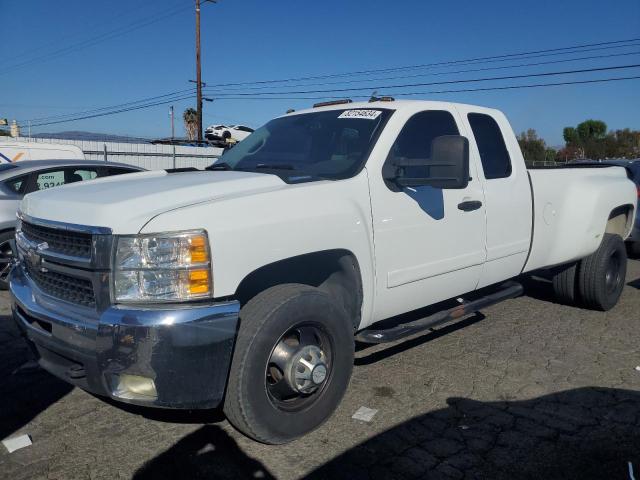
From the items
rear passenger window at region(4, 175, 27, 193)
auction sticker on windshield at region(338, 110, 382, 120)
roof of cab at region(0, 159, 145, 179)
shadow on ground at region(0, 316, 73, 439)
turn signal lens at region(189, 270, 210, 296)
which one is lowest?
shadow on ground at region(0, 316, 73, 439)

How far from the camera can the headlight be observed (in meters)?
2.58

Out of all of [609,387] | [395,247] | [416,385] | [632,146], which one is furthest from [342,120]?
[632,146]

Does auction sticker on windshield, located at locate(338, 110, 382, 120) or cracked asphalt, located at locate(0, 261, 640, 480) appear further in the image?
auction sticker on windshield, located at locate(338, 110, 382, 120)

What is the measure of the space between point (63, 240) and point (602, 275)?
4994 mm

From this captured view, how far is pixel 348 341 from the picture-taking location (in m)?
3.27

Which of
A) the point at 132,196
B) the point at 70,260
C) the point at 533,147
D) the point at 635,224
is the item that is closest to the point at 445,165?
the point at 132,196

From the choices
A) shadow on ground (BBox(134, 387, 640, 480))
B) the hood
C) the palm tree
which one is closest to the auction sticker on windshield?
the hood

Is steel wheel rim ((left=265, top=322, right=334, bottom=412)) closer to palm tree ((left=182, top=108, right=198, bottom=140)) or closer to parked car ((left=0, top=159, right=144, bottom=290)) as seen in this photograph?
parked car ((left=0, top=159, right=144, bottom=290))

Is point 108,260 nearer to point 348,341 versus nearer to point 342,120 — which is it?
point 348,341

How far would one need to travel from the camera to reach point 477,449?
3.05 metres

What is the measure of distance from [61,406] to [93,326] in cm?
124

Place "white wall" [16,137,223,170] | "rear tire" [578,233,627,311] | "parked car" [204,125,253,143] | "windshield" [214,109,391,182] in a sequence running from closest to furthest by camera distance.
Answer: "windshield" [214,109,391,182], "rear tire" [578,233,627,311], "white wall" [16,137,223,170], "parked car" [204,125,253,143]

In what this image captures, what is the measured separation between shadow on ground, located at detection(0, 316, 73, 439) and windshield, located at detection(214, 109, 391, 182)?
76.5 inches

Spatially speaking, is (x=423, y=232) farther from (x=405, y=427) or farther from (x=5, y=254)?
(x=5, y=254)
